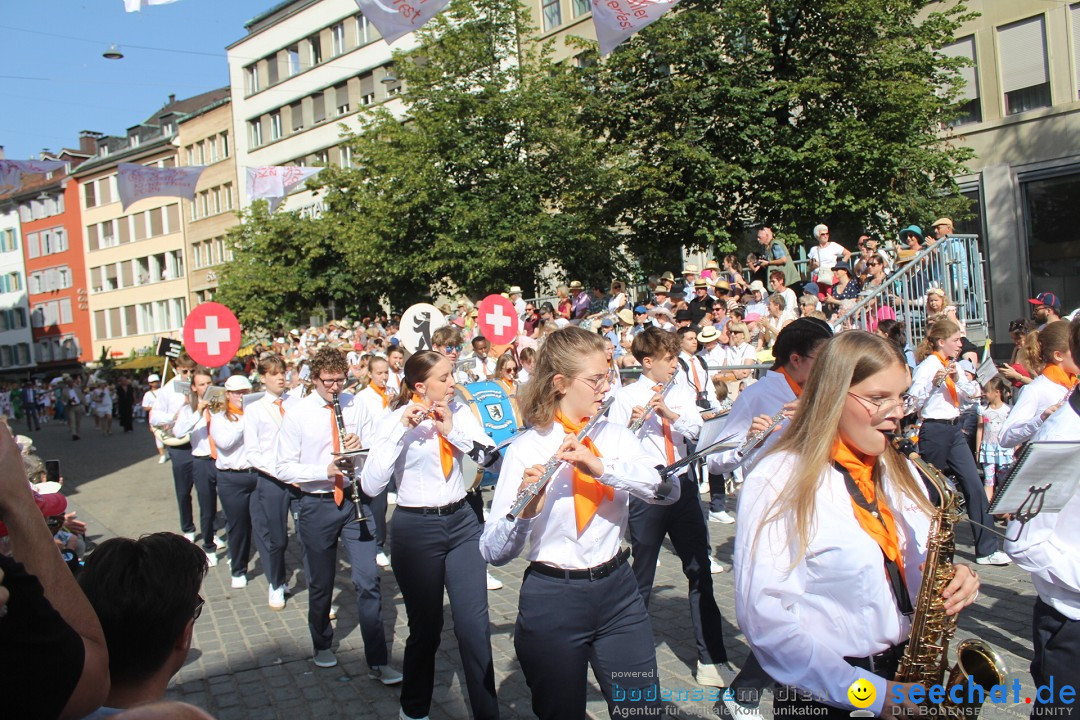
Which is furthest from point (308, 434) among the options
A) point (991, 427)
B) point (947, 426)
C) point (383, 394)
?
point (991, 427)

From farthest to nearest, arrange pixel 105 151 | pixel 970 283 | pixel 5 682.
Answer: pixel 105 151
pixel 970 283
pixel 5 682

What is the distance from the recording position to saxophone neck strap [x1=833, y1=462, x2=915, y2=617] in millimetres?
2619

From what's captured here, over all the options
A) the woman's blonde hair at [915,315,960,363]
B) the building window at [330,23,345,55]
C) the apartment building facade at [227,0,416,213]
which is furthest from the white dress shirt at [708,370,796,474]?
the building window at [330,23,345,55]

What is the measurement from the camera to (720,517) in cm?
1023

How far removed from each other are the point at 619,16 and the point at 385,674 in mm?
6532

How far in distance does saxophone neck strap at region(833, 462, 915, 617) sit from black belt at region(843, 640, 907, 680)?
0.12m

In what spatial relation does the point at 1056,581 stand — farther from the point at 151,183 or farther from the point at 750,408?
the point at 151,183

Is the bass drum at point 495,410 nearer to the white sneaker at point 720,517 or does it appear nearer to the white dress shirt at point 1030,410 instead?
the white dress shirt at point 1030,410

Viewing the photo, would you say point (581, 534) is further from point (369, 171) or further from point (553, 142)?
point (369, 171)

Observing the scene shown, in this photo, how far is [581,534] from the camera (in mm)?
3586

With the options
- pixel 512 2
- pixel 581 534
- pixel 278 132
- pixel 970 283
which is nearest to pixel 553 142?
pixel 512 2

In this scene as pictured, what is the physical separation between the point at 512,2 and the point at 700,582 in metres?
25.8

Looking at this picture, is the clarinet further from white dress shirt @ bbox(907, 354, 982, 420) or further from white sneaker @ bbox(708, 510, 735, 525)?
white sneaker @ bbox(708, 510, 735, 525)

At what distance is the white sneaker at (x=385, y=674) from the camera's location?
5.81 meters
